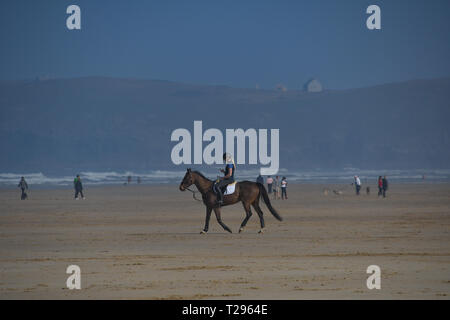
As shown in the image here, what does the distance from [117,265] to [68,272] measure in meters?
1.56

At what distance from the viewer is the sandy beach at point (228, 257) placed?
1577cm

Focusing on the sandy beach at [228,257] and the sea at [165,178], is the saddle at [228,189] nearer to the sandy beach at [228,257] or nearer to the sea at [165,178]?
the sandy beach at [228,257]

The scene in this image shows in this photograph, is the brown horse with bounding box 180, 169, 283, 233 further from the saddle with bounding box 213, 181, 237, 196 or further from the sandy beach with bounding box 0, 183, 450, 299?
the sandy beach with bounding box 0, 183, 450, 299

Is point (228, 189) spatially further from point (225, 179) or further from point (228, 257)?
point (228, 257)

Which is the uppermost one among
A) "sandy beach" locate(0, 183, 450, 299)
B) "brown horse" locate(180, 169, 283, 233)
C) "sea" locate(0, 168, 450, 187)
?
"sea" locate(0, 168, 450, 187)

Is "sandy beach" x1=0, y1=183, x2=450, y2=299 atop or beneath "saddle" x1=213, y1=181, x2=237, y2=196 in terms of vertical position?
beneath

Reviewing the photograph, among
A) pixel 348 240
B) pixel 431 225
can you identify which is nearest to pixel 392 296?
pixel 348 240

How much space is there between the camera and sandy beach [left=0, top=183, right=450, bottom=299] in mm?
15773

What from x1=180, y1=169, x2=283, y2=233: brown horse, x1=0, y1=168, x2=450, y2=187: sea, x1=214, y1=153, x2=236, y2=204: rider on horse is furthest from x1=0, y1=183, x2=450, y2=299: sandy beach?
x1=0, y1=168, x2=450, y2=187: sea

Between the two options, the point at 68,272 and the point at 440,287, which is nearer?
the point at 440,287

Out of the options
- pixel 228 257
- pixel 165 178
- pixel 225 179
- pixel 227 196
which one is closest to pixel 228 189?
pixel 227 196
